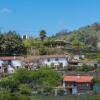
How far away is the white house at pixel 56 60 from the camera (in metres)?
56.2

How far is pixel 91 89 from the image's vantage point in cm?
4894

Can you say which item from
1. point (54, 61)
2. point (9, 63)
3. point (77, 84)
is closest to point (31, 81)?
point (77, 84)

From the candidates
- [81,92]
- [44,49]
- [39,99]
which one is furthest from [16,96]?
[44,49]

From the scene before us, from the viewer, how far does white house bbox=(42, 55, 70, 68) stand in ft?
184

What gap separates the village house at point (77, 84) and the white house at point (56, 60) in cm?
643

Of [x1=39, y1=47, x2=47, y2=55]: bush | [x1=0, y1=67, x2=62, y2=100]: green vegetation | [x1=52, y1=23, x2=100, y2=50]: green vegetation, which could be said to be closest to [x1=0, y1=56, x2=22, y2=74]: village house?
[x1=39, y1=47, x2=47, y2=55]: bush

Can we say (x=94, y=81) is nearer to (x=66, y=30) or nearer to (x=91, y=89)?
(x=91, y=89)

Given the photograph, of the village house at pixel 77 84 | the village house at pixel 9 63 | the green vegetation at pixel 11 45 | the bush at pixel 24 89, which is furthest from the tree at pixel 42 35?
the bush at pixel 24 89

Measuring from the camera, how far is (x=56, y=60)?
2239 inches

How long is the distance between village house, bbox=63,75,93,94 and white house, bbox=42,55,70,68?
6.43 metres

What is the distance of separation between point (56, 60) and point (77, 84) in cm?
797

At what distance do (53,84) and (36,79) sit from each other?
6.31ft

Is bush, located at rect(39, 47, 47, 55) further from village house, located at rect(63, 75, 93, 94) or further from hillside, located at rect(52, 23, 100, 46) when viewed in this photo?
hillside, located at rect(52, 23, 100, 46)

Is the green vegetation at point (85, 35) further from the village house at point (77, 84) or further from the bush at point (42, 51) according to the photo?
the village house at point (77, 84)
